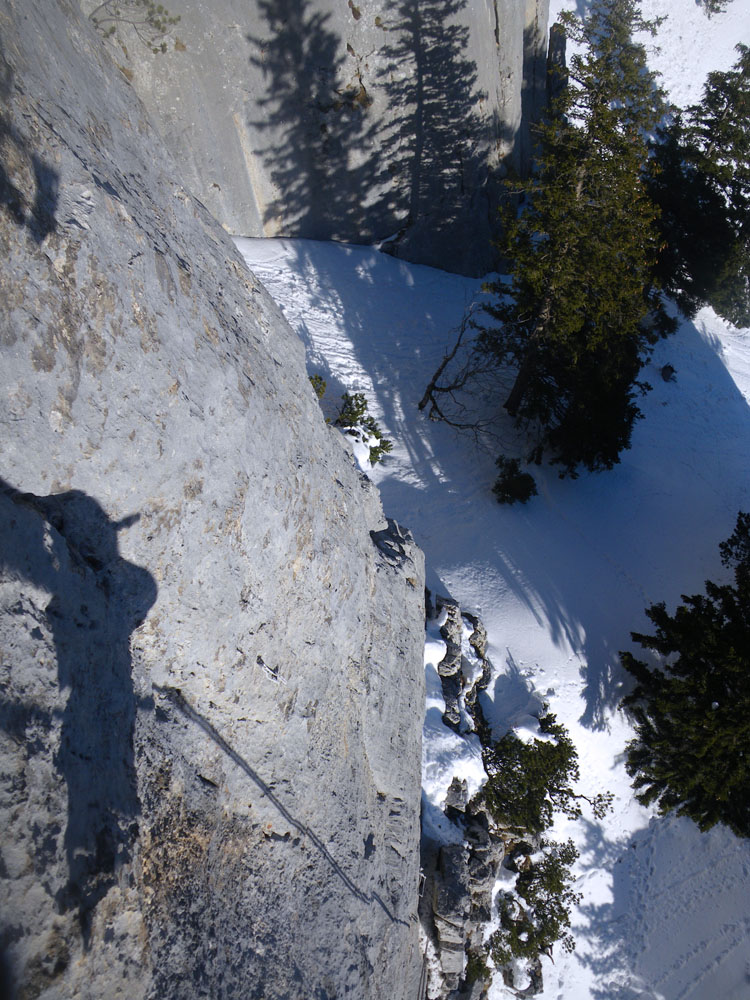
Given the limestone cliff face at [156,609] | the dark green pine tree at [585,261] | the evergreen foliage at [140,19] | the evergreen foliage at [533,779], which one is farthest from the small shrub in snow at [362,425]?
the evergreen foliage at [140,19]

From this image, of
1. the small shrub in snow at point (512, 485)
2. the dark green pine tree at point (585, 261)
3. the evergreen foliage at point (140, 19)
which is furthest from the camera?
the small shrub in snow at point (512, 485)

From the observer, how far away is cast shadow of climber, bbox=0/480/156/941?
312 centimetres

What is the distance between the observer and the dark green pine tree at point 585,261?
10.7 meters

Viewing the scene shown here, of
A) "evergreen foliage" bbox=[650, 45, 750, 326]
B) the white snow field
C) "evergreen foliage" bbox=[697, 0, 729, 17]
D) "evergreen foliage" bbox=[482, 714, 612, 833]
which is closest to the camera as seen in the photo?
"evergreen foliage" bbox=[482, 714, 612, 833]

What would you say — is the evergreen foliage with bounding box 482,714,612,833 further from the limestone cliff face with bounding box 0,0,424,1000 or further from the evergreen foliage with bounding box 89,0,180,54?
the evergreen foliage with bounding box 89,0,180,54

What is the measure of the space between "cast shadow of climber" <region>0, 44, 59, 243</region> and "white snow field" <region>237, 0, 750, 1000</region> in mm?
8178

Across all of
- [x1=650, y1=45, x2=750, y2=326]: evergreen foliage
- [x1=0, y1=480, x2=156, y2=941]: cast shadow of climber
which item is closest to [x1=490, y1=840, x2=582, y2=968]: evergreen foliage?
[x1=0, y1=480, x2=156, y2=941]: cast shadow of climber

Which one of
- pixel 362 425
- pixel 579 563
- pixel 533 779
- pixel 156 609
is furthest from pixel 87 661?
pixel 579 563

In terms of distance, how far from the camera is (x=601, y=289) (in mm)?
11414

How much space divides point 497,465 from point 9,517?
11.6 metres

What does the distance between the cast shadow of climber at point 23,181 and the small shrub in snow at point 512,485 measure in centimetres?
1090

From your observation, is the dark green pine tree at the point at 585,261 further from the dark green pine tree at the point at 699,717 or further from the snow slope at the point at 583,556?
the dark green pine tree at the point at 699,717

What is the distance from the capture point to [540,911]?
9312mm

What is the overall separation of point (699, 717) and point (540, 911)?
431 cm
